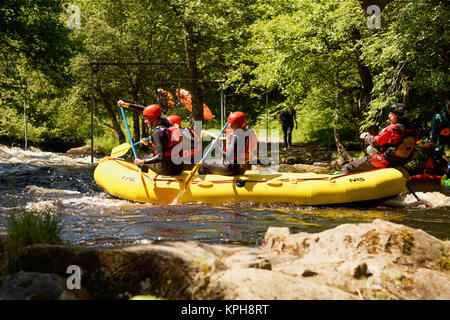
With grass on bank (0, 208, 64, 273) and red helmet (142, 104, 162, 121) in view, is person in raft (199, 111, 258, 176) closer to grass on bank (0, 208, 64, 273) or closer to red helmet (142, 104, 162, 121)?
red helmet (142, 104, 162, 121)

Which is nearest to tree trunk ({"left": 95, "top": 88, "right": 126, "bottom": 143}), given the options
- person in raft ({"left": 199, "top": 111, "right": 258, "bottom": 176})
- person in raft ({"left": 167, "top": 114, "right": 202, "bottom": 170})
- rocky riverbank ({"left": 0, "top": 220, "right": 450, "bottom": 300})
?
person in raft ({"left": 167, "top": 114, "right": 202, "bottom": 170})

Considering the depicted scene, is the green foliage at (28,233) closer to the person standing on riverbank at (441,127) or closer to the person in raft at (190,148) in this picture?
the person in raft at (190,148)

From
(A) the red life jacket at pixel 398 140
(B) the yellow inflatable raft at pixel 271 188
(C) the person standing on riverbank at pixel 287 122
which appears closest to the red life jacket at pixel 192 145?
(B) the yellow inflatable raft at pixel 271 188

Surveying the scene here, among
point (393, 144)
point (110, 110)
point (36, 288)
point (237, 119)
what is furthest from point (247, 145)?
point (110, 110)

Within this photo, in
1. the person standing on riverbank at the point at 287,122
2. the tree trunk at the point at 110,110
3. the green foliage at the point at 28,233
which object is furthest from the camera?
the tree trunk at the point at 110,110

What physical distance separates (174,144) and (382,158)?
3903 millimetres

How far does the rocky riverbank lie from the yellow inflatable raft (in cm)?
404

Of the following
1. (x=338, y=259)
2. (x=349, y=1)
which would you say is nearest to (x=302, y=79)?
(x=349, y=1)

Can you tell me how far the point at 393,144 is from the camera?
7699mm

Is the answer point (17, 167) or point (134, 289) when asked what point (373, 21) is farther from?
point (17, 167)

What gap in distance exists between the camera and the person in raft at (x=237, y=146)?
7770 millimetres

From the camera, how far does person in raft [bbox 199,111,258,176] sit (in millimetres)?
7770

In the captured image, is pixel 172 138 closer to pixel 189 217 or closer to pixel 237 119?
pixel 237 119

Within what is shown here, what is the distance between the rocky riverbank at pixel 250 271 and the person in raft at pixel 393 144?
14.1 feet
